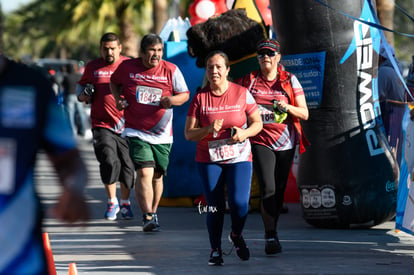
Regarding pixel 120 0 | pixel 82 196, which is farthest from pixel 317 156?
pixel 120 0

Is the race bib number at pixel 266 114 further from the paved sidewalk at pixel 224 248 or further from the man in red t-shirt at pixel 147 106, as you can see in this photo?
the man in red t-shirt at pixel 147 106

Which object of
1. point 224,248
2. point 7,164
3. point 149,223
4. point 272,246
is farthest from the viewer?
point 149,223

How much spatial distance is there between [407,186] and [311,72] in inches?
66.1

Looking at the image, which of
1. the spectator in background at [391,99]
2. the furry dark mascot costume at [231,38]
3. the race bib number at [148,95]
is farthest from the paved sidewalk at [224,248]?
the furry dark mascot costume at [231,38]

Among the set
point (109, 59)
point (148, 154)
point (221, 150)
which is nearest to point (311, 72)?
point (148, 154)

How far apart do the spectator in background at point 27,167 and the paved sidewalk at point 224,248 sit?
2738mm

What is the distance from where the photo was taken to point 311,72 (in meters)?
8.69

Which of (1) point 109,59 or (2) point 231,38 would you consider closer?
(2) point 231,38

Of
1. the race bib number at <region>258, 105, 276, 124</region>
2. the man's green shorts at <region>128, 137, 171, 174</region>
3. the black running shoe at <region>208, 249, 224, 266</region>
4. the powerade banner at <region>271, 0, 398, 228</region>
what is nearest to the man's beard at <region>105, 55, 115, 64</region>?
the man's green shorts at <region>128, 137, 171, 174</region>

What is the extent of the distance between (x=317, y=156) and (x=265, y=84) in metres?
1.38

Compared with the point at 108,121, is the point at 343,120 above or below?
below

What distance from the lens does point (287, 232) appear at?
8844 millimetres

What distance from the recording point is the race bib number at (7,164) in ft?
10.3

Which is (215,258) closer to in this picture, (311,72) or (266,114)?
(266,114)
